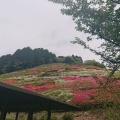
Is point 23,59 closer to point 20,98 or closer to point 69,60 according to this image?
point 69,60

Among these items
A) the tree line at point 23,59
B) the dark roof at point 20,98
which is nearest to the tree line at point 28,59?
the tree line at point 23,59

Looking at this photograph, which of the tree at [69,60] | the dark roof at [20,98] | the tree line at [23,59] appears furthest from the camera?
the tree at [69,60]

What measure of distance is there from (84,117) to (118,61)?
1554 centimetres

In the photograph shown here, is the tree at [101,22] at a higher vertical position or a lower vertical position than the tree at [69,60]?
lower

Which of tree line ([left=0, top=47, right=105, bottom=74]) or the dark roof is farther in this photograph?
tree line ([left=0, top=47, right=105, bottom=74])

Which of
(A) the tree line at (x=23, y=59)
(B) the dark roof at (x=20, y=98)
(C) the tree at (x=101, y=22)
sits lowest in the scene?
(B) the dark roof at (x=20, y=98)

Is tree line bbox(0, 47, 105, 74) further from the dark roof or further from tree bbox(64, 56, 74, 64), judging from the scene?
the dark roof

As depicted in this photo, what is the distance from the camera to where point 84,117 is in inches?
1139

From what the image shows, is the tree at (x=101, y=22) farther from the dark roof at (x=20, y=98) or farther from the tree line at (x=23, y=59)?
the tree line at (x=23, y=59)

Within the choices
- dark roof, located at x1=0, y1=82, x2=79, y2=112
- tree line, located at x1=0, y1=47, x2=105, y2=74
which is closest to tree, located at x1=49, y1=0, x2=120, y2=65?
dark roof, located at x1=0, y1=82, x2=79, y2=112

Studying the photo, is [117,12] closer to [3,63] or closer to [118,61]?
[118,61]

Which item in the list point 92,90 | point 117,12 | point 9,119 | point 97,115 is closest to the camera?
point 117,12

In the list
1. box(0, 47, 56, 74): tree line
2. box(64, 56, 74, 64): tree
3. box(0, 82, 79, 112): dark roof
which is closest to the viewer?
box(0, 82, 79, 112): dark roof

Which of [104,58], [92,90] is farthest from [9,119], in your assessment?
[104,58]
